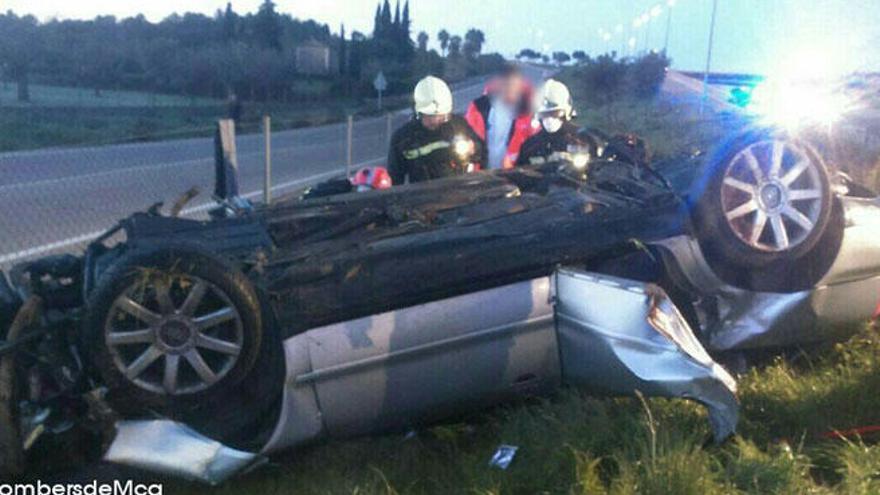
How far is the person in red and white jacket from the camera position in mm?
8078

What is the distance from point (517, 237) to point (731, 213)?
3.58ft

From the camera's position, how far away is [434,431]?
4.10 m

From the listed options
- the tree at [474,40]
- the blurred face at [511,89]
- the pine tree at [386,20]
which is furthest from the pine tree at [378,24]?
the blurred face at [511,89]

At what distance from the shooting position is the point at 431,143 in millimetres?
7105

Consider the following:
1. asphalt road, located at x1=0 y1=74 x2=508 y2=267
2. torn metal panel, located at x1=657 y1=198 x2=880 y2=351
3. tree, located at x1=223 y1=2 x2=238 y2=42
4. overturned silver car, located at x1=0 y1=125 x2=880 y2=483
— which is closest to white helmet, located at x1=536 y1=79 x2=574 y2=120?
overturned silver car, located at x1=0 y1=125 x2=880 y2=483

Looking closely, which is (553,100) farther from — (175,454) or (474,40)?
(474,40)

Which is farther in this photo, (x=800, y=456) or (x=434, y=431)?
(x=434, y=431)

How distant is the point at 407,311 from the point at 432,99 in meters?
3.69

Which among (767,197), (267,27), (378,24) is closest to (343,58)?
(378,24)

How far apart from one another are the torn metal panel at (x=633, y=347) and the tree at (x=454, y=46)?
41.0 meters

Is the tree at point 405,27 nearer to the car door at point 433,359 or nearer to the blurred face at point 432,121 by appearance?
the blurred face at point 432,121

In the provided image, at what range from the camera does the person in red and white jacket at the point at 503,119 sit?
8078mm

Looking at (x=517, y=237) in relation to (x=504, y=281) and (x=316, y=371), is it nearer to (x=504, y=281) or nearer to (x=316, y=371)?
(x=504, y=281)

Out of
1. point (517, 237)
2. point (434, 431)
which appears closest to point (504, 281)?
point (517, 237)
